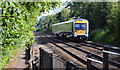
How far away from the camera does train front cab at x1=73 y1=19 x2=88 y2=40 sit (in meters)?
24.6

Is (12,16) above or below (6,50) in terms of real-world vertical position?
above

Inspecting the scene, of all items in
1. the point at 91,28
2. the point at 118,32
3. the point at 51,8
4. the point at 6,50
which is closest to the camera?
the point at 6,50

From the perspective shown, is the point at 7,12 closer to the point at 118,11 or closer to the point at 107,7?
the point at 118,11

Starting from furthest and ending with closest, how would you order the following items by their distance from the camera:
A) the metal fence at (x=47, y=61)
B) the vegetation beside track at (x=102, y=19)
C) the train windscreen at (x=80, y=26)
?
the train windscreen at (x=80, y=26)
the vegetation beside track at (x=102, y=19)
the metal fence at (x=47, y=61)

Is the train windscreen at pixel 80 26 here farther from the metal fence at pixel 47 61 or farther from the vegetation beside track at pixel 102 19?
the metal fence at pixel 47 61

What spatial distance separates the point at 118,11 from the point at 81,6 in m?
15.7

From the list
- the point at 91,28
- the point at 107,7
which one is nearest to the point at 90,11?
the point at 91,28

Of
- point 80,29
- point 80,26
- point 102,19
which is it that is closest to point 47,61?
point 80,29

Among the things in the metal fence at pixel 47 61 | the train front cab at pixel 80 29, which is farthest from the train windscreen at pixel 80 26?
the metal fence at pixel 47 61

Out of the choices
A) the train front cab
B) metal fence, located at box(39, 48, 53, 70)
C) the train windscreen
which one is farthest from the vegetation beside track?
metal fence, located at box(39, 48, 53, 70)

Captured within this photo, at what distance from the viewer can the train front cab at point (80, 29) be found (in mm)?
24609

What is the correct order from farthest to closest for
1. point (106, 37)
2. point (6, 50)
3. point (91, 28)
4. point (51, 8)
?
point (91, 28) < point (106, 37) < point (51, 8) < point (6, 50)

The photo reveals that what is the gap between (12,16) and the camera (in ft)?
12.1

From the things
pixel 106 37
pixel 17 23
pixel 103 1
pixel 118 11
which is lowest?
pixel 106 37
